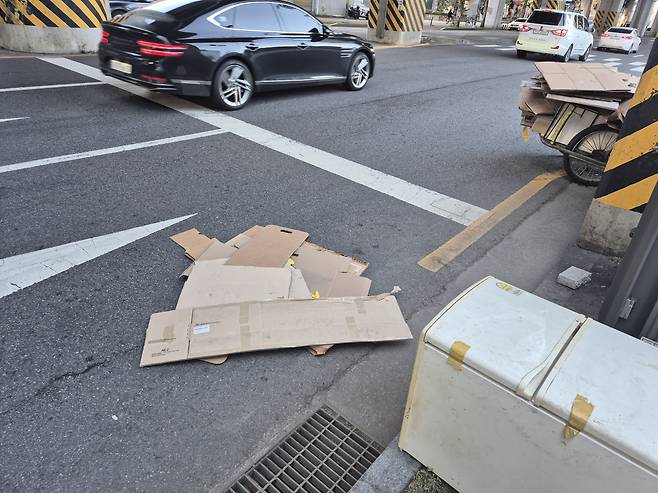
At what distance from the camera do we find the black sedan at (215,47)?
21.3ft

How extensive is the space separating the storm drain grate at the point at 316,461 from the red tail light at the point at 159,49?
225 inches

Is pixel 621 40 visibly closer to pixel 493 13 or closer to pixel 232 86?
pixel 493 13

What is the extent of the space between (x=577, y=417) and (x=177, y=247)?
3.01 metres

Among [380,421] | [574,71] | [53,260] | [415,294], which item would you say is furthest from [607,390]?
[574,71]

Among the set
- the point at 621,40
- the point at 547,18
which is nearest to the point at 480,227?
the point at 547,18

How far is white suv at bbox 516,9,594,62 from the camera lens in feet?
51.9

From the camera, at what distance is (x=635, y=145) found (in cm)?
335

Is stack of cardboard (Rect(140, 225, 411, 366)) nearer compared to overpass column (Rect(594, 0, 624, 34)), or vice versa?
stack of cardboard (Rect(140, 225, 411, 366))

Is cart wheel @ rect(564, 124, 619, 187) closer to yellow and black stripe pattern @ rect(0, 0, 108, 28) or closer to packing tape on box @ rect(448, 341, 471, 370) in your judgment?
packing tape on box @ rect(448, 341, 471, 370)

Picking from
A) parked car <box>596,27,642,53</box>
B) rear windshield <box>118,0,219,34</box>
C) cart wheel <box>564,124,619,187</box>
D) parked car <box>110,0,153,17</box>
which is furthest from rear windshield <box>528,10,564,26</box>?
rear windshield <box>118,0,219,34</box>

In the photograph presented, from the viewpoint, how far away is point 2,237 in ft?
11.9

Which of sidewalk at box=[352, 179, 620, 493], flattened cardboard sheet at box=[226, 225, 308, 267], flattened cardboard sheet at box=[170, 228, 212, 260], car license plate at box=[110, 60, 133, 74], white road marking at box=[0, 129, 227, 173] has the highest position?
car license plate at box=[110, 60, 133, 74]

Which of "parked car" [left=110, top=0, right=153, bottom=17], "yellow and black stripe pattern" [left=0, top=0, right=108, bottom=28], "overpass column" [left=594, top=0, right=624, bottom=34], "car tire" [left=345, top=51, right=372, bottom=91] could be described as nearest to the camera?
"car tire" [left=345, top=51, right=372, bottom=91]

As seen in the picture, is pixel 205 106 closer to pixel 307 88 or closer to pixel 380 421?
pixel 307 88
